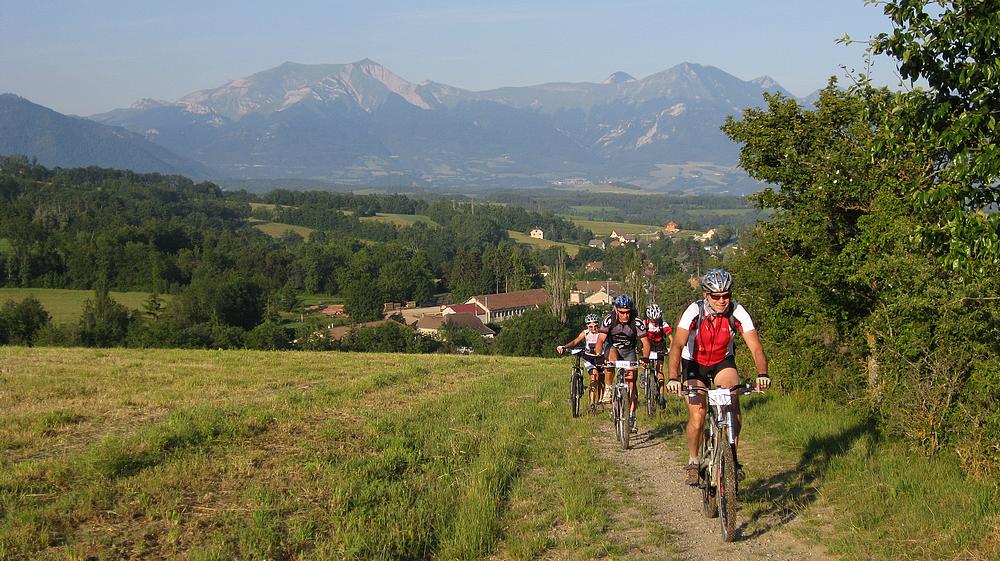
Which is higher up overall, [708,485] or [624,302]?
[624,302]

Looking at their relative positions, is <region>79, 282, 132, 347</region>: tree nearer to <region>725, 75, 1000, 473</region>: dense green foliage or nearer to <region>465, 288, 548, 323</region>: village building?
<region>465, 288, 548, 323</region>: village building

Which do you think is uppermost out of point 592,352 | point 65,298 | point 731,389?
point 731,389

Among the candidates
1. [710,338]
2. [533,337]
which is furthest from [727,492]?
[533,337]

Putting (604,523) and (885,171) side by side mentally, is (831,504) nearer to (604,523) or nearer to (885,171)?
(604,523)

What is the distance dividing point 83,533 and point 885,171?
12.7 meters

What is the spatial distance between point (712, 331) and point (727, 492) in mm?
1397

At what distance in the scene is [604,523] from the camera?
739cm

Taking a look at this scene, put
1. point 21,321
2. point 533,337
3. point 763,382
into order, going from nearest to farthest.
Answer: point 763,382 → point 21,321 → point 533,337

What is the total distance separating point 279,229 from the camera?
152750 mm

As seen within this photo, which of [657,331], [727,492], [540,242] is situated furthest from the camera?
[540,242]

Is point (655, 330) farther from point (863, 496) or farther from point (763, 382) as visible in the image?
point (763, 382)

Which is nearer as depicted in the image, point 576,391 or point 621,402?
point 621,402

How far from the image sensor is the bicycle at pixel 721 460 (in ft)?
22.9

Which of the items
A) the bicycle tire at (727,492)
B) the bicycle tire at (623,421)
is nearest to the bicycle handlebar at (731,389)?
the bicycle tire at (727,492)
